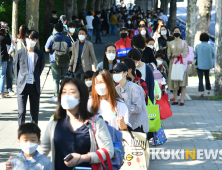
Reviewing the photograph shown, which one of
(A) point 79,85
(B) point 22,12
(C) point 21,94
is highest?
(B) point 22,12

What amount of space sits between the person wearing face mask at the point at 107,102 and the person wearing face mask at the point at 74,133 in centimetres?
89

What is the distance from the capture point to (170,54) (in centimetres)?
1025

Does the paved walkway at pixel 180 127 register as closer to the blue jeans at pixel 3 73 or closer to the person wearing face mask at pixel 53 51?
the blue jeans at pixel 3 73

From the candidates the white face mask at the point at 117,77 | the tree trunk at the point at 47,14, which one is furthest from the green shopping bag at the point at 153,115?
the tree trunk at the point at 47,14

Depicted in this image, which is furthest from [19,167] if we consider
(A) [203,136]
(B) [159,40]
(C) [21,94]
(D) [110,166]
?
(B) [159,40]

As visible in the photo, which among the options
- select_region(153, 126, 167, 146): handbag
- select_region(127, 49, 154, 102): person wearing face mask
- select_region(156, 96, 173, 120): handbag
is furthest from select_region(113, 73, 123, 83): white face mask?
select_region(156, 96, 173, 120): handbag

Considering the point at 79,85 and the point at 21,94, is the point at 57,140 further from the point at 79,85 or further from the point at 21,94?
the point at 21,94

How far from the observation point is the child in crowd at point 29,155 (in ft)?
10.3

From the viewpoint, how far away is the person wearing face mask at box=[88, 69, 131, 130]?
4.18m

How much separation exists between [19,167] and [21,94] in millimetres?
3940

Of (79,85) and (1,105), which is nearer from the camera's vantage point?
(79,85)

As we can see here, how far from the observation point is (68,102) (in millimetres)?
3178

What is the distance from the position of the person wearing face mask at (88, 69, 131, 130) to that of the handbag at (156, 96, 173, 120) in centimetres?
276

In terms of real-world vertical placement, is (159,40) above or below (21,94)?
above
